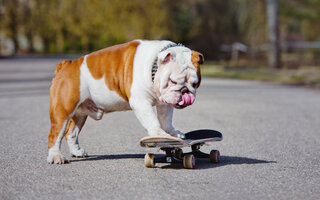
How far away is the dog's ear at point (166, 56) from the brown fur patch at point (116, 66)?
43cm

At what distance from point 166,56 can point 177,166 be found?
111cm

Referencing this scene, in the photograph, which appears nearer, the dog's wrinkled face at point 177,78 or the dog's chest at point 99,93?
the dog's wrinkled face at point 177,78

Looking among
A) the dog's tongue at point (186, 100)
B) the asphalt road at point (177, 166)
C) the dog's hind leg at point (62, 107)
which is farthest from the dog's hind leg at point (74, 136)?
the dog's tongue at point (186, 100)

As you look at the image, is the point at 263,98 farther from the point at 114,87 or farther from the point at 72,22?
the point at 72,22

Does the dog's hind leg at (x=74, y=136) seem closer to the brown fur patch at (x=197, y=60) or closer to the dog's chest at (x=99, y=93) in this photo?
the dog's chest at (x=99, y=93)

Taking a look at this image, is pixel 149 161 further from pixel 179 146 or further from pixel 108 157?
pixel 108 157

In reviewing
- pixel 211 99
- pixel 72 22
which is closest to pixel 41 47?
pixel 72 22

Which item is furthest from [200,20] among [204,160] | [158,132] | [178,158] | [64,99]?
[158,132]

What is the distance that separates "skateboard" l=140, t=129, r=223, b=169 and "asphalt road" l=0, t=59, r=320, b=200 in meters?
0.08

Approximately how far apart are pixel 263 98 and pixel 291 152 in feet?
21.4

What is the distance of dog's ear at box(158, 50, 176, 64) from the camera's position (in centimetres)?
448

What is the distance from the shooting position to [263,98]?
12305 mm

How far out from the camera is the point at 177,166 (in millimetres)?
5047

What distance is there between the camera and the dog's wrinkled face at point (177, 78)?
4473 mm
